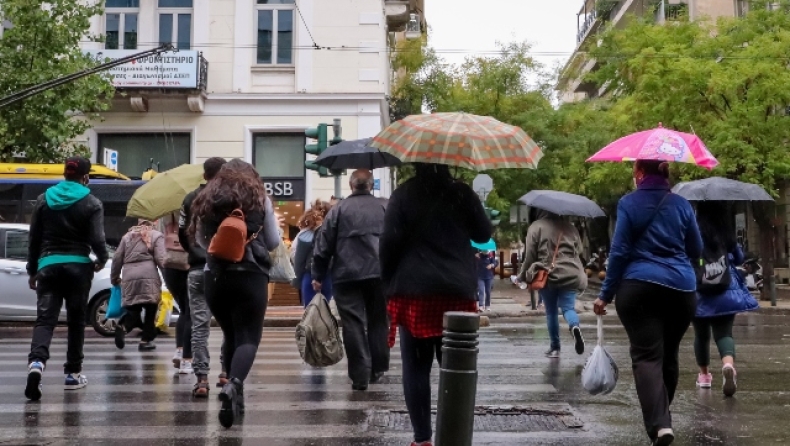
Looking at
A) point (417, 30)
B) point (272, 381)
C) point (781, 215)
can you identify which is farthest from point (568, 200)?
point (417, 30)

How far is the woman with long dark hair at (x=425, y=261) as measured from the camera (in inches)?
219

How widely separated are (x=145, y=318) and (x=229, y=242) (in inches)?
241

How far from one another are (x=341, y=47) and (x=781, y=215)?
19022 mm

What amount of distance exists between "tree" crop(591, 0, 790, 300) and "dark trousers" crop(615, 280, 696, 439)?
18.5 meters

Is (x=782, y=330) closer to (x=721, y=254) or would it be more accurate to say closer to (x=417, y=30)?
(x=721, y=254)

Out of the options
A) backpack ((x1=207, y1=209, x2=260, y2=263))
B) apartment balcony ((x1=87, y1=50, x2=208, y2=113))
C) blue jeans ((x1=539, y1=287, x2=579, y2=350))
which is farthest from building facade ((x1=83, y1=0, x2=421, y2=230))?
backpack ((x1=207, y1=209, x2=260, y2=263))

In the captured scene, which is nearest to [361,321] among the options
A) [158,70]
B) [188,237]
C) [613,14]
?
[188,237]

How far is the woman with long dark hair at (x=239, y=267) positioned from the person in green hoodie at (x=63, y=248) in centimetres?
163

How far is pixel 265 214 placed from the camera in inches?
279

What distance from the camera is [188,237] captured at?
7945 millimetres

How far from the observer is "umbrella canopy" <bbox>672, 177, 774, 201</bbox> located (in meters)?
7.91

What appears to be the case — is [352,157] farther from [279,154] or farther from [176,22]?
[176,22]

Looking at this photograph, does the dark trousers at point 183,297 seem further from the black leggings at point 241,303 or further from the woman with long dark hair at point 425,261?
the woman with long dark hair at point 425,261

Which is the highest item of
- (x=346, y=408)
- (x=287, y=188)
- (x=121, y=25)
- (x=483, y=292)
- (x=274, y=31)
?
(x=121, y=25)
